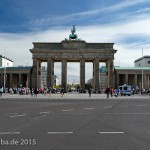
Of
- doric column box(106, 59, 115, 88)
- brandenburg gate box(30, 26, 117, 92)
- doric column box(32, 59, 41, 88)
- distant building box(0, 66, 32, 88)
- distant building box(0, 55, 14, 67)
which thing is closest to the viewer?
brandenburg gate box(30, 26, 117, 92)

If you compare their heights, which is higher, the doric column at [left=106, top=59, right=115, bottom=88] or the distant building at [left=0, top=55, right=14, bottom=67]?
the distant building at [left=0, top=55, right=14, bottom=67]

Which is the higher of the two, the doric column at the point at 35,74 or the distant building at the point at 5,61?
the distant building at the point at 5,61

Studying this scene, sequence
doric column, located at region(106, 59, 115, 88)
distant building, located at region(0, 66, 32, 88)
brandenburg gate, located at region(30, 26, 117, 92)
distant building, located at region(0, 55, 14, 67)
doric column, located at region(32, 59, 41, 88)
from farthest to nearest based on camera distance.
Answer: distant building, located at region(0, 55, 14, 67)
distant building, located at region(0, 66, 32, 88)
doric column, located at region(32, 59, 41, 88)
doric column, located at region(106, 59, 115, 88)
brandenburg gate, located at region(30, 26, 117, 92)

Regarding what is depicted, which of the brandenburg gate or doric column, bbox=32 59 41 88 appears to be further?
doric column, bbox=32 59 41 88

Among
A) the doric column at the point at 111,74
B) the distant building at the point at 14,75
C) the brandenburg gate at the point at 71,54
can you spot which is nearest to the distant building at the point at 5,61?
the distant building at the point at 14,75

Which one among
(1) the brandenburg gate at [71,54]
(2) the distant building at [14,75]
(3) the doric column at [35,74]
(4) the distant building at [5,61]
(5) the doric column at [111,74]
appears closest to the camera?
(1) the brandenburg gate at [71,54]

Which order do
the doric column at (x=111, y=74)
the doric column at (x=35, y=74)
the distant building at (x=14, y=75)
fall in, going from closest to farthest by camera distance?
the doric column at (x=111, y=74) < the doric column at (x=35, y=74) < the distant building at (x=14, y=75)

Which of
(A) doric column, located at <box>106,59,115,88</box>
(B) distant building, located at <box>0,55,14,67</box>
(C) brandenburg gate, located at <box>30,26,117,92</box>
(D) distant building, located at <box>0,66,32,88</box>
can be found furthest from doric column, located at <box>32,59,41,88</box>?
(B) distant building, located at <box>0,55,14,67</box>

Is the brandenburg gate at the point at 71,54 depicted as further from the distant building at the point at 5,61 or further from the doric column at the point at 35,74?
the distant building at the point at 5,61

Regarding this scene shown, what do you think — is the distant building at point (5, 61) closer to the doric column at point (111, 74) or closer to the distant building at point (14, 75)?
the distant building at point (14, 75)

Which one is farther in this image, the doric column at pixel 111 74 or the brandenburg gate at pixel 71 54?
the doric column at pixel 111 74

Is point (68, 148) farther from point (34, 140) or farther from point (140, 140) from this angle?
point (140, 140)

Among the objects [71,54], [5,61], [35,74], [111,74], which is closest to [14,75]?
[35,74]

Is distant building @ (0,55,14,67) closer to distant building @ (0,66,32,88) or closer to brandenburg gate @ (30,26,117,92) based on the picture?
distant building @ (0,66,32,88)
